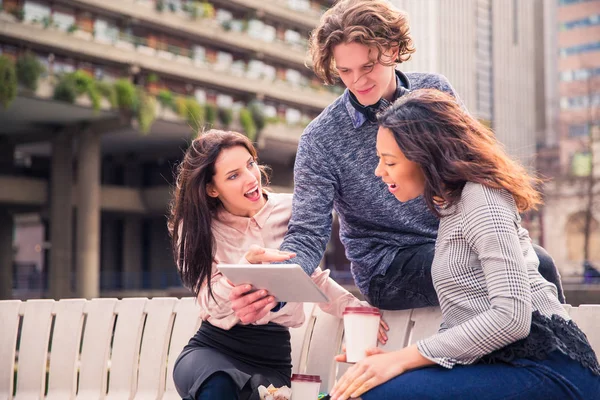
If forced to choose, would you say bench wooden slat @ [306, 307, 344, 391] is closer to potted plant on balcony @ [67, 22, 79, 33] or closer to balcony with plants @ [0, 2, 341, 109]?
balcony with plants @ [0, 2, 341, 109]

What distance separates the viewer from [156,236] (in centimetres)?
3338

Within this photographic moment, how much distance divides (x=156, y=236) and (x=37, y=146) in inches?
266

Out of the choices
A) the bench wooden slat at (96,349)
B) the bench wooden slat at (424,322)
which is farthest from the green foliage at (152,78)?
the bench wooden slat at (424,322)

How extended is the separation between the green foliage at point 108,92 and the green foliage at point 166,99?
1.89 m

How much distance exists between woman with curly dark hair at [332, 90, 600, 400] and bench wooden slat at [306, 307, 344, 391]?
48.3 inches

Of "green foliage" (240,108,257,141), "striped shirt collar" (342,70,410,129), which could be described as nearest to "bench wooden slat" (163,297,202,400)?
"striped shirt collar" (342,70,410,129)

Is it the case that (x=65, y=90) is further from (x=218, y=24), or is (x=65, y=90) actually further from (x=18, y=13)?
(x=218, y=24)

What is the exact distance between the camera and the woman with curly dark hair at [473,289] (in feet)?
6.15

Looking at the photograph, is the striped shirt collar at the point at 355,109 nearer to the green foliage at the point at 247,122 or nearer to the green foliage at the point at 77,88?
the green foliage at the point at 77,88

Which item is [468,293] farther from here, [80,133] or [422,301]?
[80,133]

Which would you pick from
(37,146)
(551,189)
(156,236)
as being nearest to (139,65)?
(37,146)

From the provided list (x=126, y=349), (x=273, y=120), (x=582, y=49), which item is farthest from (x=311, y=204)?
(x=582, y=49)

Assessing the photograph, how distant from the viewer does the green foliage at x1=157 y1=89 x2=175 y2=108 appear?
2395 cm

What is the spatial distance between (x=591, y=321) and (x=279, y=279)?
3.73 feet
